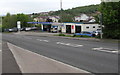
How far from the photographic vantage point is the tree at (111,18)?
83.7ft

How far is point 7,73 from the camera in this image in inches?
332

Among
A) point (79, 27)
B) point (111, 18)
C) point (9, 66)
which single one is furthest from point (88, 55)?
point (79, 27)

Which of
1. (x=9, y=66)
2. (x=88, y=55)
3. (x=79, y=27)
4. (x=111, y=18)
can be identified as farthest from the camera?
(x=79, y=27)

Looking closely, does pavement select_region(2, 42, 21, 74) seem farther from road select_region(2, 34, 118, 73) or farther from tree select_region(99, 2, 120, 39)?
tree select_region(99, 2, 120, 39)

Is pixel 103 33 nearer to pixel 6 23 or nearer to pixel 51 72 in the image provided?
pixel 51 72

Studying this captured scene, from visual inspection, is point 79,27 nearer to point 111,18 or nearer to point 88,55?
point 111,18

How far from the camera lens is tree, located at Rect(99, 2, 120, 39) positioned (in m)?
25.5

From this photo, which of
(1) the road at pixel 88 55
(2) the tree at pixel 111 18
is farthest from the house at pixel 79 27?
(1) the road at pixel 88 55

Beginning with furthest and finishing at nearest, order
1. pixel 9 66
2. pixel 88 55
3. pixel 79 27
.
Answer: pixel 79 27, pixel 88 55, pixel 9 66

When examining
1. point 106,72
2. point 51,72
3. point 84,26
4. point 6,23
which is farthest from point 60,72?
point 6,23

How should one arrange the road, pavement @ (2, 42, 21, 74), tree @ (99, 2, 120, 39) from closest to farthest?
pavement @ (2, 42, 21, 74), the road, tree @ (99, 2, 120, 39)

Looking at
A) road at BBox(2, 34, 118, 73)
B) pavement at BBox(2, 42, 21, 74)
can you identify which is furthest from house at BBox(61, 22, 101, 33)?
pavement at BBox(2, 42, 21, 74)

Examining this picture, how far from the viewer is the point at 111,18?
26.0 metres

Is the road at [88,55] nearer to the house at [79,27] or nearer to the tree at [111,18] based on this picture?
the tree at [111,18]
